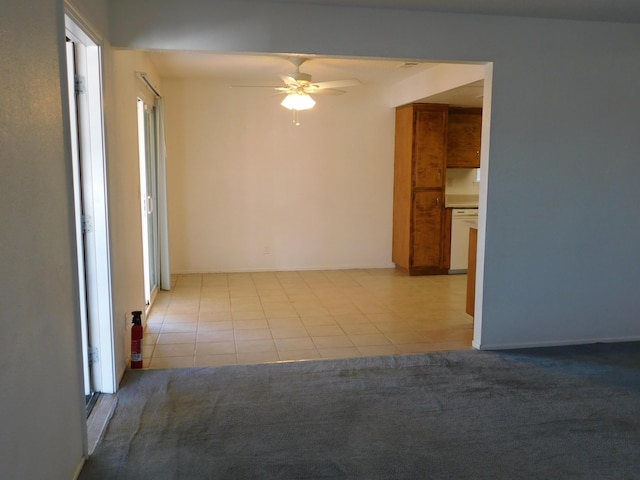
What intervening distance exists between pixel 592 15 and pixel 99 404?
4.30 meters

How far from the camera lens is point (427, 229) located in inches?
278

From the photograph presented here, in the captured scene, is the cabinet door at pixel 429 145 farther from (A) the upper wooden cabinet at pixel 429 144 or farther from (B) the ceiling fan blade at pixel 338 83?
(B) the ceiling fan blade at pixel 338 83

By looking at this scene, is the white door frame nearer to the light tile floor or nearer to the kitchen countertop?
the light tile floor

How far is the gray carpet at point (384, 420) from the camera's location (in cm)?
256

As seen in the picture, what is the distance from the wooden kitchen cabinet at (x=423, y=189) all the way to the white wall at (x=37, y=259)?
202 inches

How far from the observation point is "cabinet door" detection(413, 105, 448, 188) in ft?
22.5

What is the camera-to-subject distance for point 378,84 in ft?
23.3

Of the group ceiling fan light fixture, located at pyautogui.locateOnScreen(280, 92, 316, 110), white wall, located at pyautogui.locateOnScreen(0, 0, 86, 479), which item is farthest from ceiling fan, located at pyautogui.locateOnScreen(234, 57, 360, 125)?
white wall, located at pyautogui.locateOnScreen(0, 0, 86, 479)

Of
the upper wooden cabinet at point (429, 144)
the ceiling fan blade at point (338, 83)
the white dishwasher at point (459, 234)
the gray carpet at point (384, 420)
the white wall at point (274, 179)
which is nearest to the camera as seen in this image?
the gray carpet at point (384, 420)

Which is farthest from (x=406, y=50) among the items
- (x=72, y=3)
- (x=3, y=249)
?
(x=3, y=249)

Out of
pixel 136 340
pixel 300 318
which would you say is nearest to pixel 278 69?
pixel 300 318

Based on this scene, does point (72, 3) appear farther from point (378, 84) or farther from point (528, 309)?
point (378, 84)

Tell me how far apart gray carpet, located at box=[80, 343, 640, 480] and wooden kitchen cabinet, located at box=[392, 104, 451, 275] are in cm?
311

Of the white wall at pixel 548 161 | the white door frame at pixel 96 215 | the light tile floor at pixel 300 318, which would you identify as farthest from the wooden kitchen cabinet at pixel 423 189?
the white door frame at pixel 96 215
